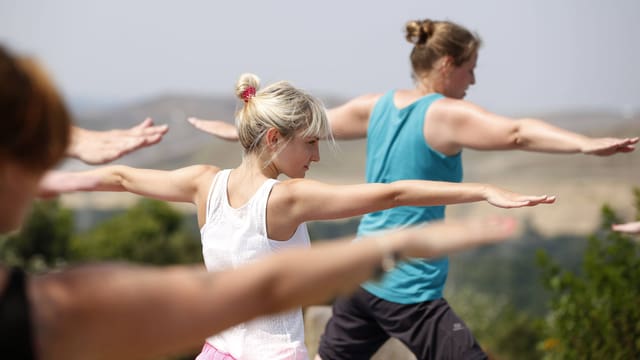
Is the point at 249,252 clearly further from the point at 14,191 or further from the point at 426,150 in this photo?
the point at 14,191

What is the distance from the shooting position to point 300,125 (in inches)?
139

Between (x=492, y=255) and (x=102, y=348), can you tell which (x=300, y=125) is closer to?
(x=102, y=348)

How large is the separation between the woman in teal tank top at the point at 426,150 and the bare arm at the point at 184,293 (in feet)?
7.32

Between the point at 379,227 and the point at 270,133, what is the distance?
3.62ft

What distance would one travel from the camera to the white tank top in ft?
11.0

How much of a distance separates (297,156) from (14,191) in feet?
5.90

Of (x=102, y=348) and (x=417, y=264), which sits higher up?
(x=102, y=348)

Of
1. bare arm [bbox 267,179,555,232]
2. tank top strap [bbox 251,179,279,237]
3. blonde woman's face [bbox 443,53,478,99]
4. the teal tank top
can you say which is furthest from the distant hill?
tank top strap [bbox 251,179,279,237]

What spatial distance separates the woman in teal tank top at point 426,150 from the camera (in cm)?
425

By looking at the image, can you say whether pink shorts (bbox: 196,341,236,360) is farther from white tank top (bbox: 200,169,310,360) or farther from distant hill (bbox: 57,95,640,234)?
distant hill (bbox: 57,95,640,234)

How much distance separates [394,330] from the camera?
14.4ft

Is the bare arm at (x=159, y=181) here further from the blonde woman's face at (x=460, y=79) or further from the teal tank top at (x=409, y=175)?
the blonde woman's face at (x=460, y=79)

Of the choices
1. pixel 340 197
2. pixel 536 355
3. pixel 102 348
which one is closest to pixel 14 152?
pixel 102 348

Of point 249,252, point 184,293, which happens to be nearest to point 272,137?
point 249,252
